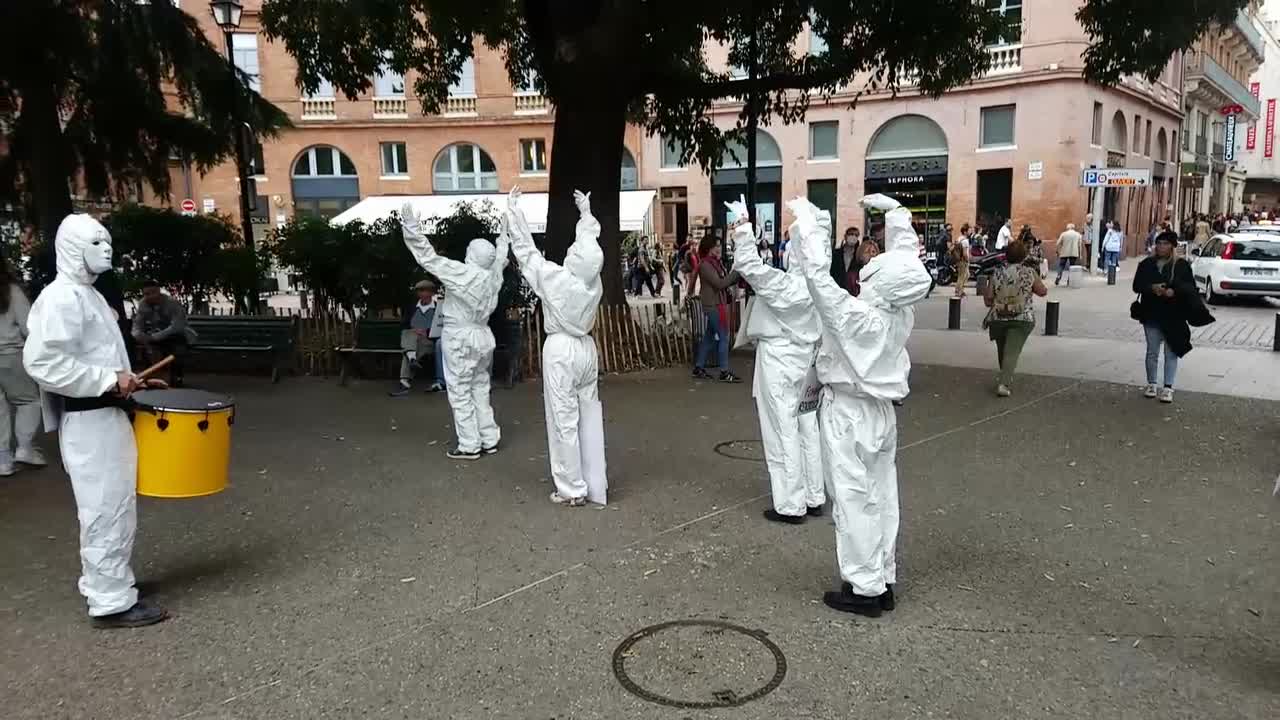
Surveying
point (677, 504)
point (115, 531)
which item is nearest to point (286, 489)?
point (115, 531)

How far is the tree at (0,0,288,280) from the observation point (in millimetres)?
10336

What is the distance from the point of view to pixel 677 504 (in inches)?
232

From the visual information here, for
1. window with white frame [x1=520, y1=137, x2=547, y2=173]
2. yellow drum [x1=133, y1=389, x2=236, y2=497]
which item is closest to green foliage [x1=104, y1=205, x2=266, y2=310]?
yellow drum [x1=133, y1=389, x2=236, y2=497]

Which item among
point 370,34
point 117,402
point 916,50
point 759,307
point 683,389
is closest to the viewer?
point 117,402

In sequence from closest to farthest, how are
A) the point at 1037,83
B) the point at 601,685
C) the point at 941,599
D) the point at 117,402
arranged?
1. the point at 601,685
2. the point at 117,402
3. the point at 941,599
4. the point at 1037,83

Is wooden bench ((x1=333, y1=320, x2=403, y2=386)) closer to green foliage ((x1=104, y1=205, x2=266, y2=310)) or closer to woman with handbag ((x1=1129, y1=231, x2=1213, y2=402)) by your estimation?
green foliage ((x1=104, y1=205, x2=266, y2=310))

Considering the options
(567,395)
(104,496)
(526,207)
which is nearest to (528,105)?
(526,207)

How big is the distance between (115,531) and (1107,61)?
10.9 meters

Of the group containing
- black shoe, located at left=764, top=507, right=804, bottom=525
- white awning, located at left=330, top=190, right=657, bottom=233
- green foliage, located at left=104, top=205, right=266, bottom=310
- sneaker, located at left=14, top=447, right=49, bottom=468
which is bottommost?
black shoe, located at left=764, top=507, right=804, bottom=525

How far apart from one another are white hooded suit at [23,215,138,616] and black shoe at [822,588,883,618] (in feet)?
11.2

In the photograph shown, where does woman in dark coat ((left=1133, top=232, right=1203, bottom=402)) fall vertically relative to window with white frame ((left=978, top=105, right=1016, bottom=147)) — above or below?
below

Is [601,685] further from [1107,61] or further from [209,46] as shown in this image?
[209,46]

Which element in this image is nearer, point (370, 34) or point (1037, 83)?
point (370, 34)

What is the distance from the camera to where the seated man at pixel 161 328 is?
938cm
